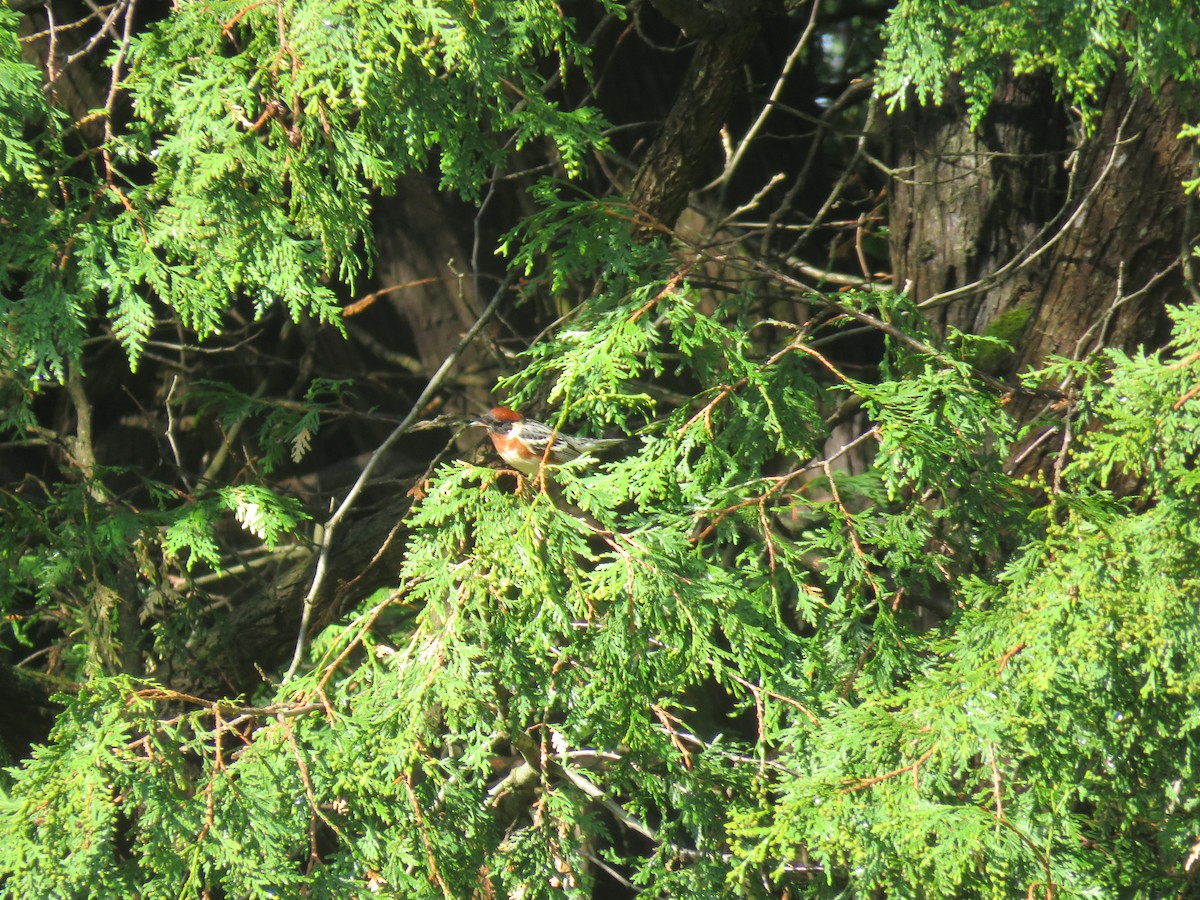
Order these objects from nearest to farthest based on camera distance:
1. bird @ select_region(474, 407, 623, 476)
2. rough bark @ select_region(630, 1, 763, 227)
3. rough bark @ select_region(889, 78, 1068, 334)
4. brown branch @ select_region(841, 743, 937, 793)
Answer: brown branch @ select_region(841, 743, 937, 793) < rough bark @ select_region(630, 1, 763, 227) < bird @ select_region(474, 407, 623, 476) < rough bark @ select_region(889, 78, 1068, 334)

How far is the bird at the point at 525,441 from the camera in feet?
11.0

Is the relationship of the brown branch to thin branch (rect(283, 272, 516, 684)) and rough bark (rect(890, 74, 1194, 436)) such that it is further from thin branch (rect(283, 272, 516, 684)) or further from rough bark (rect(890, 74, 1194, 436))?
thin branch (rect(283, 272, 516, 684))

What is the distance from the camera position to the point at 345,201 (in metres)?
2.46

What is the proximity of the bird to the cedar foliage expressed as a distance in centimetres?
58

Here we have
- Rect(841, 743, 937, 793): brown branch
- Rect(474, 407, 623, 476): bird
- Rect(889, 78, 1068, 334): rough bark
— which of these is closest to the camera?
Rect(841, 743, 937, 793): brown branch

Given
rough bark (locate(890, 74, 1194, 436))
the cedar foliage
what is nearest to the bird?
the cedar foliage

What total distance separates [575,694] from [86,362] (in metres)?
3.07

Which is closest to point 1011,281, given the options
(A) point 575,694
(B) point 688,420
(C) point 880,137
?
(C) point 880,137

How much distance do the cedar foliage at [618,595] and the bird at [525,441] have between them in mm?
579

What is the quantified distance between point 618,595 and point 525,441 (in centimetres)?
124

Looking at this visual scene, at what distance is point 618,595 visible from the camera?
89.5 inches

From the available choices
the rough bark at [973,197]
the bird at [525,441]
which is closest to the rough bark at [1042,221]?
the rough bark at [973,197]

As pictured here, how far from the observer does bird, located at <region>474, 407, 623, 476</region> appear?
11.0 feet

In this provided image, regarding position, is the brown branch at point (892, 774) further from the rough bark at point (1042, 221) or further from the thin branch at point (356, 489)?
the thin branch at point (356, 489)
